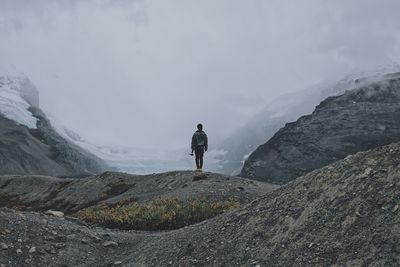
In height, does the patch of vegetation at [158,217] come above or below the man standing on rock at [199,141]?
below

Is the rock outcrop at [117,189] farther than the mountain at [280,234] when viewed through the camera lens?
Yes

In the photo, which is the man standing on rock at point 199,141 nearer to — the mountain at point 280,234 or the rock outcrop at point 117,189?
the rock outcrop at point 117,189

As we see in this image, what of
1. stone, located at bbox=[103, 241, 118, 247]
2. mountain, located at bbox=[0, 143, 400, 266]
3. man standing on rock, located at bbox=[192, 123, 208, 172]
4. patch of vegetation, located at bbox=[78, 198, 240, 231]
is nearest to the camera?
mountain, located at bbox=[0, 143, 400, 266]

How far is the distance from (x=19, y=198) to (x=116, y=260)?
7698 centimetres

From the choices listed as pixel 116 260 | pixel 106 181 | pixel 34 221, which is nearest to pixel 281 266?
pixel 116 260

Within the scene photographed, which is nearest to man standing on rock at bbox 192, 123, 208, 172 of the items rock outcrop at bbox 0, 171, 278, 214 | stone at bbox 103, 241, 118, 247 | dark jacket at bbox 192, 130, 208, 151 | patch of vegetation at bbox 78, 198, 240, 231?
dark jacket at bbox 192, 130, 208, 151

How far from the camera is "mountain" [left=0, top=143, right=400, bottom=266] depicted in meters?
15.3

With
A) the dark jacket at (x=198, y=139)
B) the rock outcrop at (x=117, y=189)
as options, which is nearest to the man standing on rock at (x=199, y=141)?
the dark jacket at (x=198, y=139)

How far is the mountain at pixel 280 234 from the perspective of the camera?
1534 centimetres

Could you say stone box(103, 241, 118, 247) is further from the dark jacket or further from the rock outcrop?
the dark jacket

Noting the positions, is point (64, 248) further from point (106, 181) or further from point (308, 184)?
point (106, 181)

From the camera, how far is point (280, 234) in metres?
18.0

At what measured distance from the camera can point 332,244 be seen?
619 inches

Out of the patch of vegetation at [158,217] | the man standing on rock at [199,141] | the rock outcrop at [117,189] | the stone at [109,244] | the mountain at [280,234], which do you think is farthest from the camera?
the man standing on rock at [199,141]
